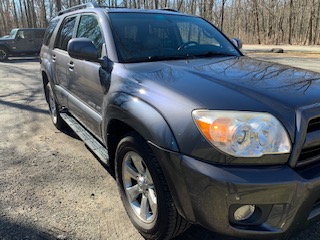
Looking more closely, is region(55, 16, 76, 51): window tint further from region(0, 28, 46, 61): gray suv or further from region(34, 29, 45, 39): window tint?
region(34, 29, 45, 39): window tint

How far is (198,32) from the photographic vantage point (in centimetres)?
377

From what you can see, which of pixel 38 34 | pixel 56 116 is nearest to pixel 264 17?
pixel 38 34

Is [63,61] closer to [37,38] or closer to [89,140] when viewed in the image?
[89,140]

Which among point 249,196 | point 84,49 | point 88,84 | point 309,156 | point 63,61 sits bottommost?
point 249,196

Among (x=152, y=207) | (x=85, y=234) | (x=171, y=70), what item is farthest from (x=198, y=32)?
(x=85, y=234)

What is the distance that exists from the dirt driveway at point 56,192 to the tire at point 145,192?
7.6 inches

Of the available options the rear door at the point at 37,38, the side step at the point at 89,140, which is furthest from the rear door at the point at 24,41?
the side step at the point at 89,140

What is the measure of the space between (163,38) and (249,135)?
1.81 metres

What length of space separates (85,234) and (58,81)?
2.77m

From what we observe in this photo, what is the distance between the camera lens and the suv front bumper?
70.3 inches

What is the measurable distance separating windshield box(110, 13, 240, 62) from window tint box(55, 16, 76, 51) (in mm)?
1203

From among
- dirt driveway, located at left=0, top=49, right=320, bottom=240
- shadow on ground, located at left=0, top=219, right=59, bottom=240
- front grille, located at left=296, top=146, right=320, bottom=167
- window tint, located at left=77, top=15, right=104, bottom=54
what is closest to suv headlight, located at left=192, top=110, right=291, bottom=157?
front grille, located at left=296, top=146, right=320, bottom=167

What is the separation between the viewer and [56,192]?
331 centimetres

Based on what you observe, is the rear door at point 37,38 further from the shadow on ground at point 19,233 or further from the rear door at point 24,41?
the shadow on ground at point 19,233
